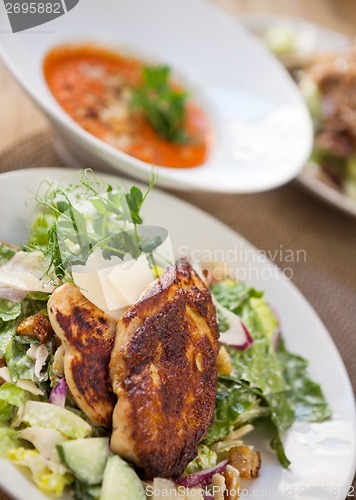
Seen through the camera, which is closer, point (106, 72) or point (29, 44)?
point (29, 44)

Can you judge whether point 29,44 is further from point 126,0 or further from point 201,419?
point 201,419

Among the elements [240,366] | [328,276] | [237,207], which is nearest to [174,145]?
[237,207]

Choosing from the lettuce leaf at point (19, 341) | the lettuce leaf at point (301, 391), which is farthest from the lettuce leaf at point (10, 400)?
the lettuce leaf at point (301, 391)

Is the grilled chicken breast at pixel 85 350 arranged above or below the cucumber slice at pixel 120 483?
above

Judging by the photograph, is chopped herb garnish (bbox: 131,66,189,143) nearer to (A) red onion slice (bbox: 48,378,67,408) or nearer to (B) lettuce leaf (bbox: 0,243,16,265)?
(B) lettuce leaf (bbox: 0,243,16,265)

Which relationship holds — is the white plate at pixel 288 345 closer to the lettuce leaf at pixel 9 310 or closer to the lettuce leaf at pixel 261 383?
the lettuce leaf at pixel 261 383

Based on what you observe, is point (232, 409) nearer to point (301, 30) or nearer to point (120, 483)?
point (120, 483)
